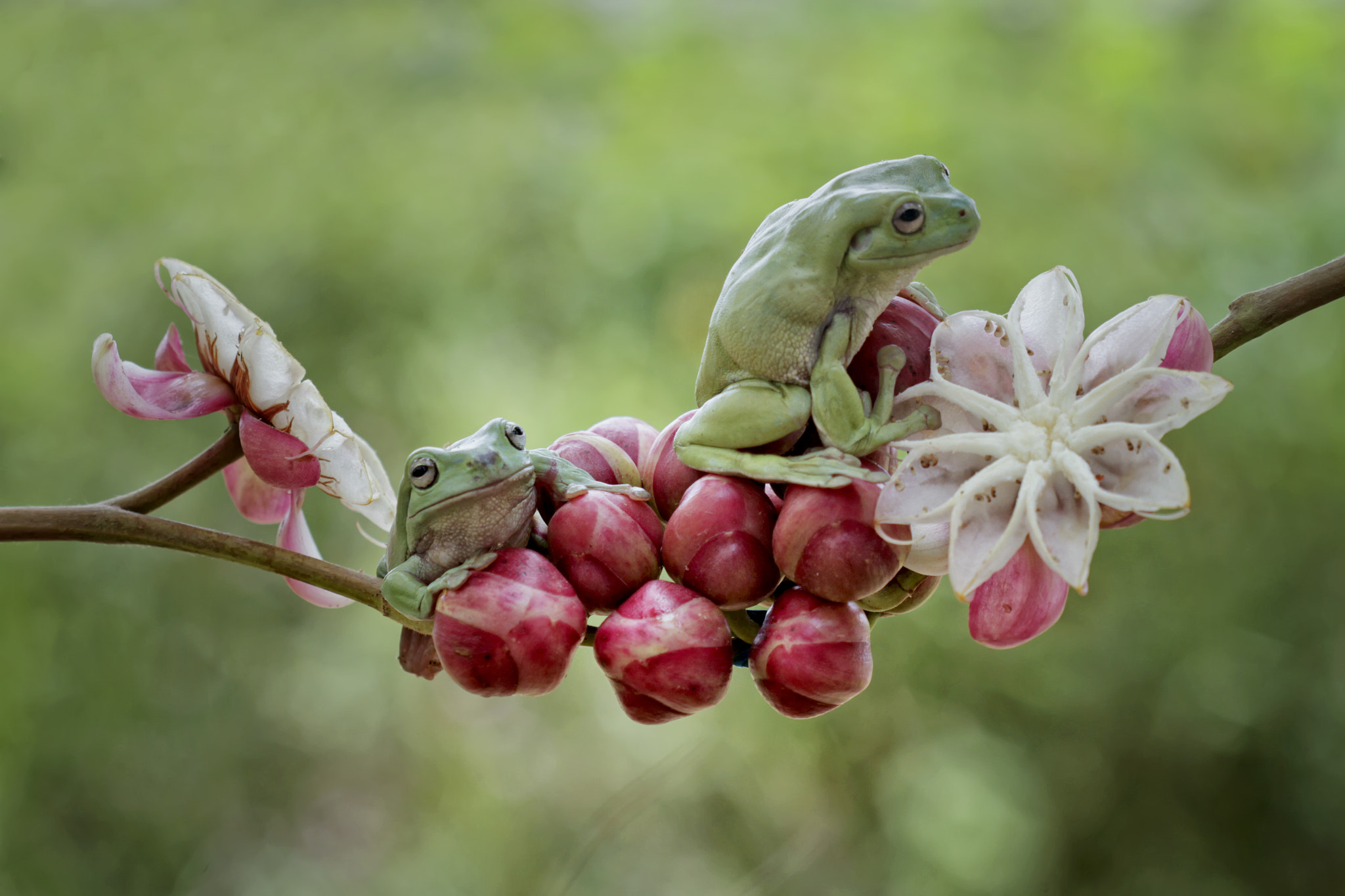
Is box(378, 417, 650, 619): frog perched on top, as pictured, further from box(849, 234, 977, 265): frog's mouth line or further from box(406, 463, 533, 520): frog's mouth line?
box(849, 234, 977, 265): frog's mouth line

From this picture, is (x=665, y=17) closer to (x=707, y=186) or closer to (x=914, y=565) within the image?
(x=707, y=186)

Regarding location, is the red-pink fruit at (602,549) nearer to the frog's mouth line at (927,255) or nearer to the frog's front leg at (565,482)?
the frog's front leg at (565,482)

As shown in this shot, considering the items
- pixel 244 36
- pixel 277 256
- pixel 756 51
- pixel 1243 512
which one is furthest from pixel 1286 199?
pixel 244 36

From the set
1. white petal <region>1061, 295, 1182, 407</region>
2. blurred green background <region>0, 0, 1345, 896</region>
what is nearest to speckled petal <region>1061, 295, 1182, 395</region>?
white petal <region>1061, 295, 1182, 407</region>

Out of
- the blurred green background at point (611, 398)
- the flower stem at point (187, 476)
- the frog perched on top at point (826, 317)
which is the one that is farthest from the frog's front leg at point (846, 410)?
the blurred green background at point (611, 398)

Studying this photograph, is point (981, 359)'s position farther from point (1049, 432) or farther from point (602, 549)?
point (602, 549)

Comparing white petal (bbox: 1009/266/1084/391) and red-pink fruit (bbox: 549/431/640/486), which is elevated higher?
white petal (bbox: 1009/266/1084/391)

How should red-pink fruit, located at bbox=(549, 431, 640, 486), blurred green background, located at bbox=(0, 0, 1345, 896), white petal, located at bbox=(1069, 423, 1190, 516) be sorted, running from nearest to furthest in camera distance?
white petal, located at bbox=(1069, 423, 1190, 516) < red-pink fruit, located at bbox=(549, 431, 640, 486) < blurred green background, located at bbox=(0, 0, 1345, 896)
